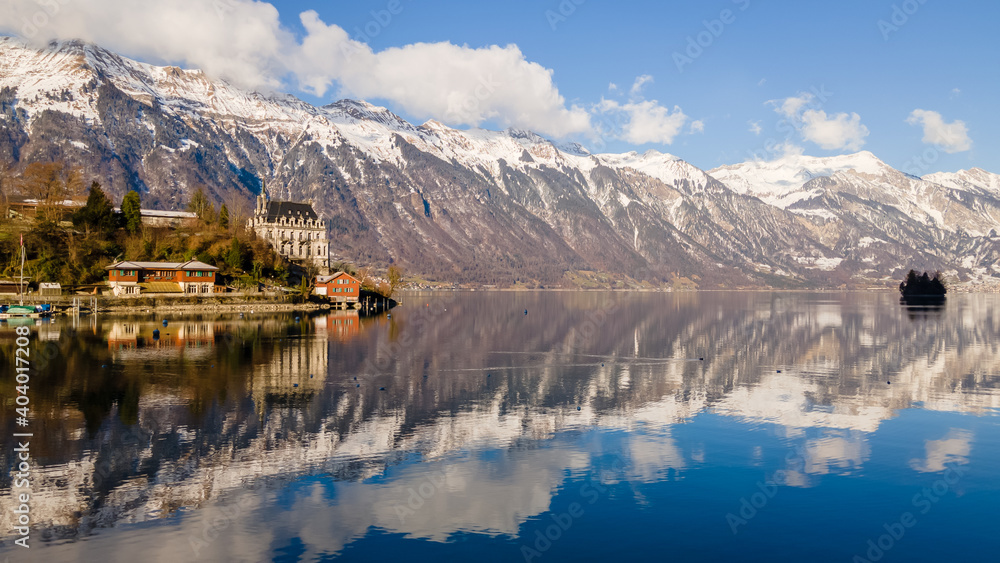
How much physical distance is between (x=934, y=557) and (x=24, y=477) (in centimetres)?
3102

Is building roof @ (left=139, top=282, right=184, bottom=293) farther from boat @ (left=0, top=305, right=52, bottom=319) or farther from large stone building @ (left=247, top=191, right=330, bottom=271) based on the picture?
large stone building @ (left=247, top=191, right=330, bottom=271)

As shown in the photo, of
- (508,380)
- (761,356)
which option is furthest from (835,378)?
(508,380)

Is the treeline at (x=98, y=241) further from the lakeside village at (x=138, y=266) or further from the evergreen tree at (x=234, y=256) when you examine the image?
the lakeside village at (x=138, y=266)

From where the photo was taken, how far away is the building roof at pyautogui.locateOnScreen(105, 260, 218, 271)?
117 metres

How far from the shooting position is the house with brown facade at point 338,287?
140625 millimetres

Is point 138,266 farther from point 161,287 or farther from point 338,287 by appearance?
point 338,287

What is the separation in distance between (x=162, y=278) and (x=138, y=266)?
468 cm

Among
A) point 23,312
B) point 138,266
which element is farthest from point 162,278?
point 23,312

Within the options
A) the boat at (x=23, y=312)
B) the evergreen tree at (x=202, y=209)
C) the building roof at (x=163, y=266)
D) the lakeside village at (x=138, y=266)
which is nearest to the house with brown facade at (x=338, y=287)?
the lakeside village at (x=138, y=266)

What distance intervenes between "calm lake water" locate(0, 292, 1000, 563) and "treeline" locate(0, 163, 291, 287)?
6518 centimetres

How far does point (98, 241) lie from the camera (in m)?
125

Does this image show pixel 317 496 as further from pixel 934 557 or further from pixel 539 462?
pixel 934 557

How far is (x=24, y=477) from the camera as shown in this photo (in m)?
25.7

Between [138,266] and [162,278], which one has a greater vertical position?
[138,266]
